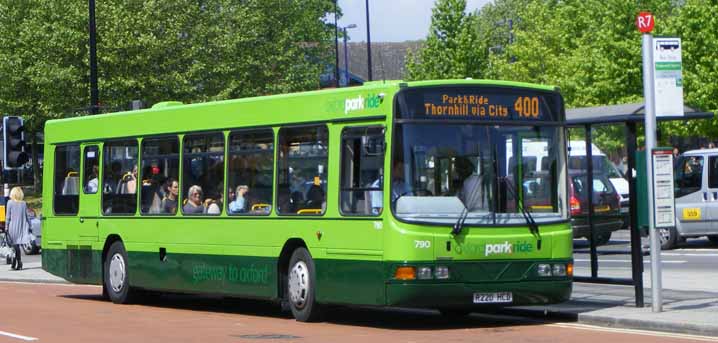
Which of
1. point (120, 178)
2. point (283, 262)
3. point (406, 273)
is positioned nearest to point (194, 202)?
point (120, 178)

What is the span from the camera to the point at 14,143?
96.2ft

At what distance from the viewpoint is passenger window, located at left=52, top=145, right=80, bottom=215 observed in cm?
2242

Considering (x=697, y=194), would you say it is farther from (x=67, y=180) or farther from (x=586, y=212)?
(x=67, y=180)

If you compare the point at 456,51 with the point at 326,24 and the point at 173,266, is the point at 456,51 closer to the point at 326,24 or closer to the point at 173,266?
the point at 326,24

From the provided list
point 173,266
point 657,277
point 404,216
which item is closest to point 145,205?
point 173,266

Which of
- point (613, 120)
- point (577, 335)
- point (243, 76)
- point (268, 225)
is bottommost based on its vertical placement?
point (577, 335)

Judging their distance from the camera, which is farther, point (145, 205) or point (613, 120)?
point (145, 205)

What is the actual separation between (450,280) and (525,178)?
149 centimetres

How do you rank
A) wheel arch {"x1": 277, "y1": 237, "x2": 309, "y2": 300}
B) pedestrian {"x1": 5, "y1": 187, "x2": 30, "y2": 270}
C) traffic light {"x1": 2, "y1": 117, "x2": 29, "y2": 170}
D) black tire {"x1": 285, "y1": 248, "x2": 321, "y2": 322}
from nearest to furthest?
1. black tire {"x1": 285, "y1": 248, "x2": 321, "y2": 322}
2. wheel arch {"x1": 277, "y1": 237, "x2": 309, "y2": 300}
3. traffic light {"x1": 2, "y1": 117, "x2": 29, "y2": 170}
4. pedestrian {"x1": 5, "y1": 187, "x2": 30, "y2": 270}

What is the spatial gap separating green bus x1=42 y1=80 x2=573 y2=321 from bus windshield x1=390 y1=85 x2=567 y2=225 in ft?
0.05

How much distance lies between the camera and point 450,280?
50.5 feet

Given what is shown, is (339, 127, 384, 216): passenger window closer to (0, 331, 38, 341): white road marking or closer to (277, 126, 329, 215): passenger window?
(277, 126, 329, 215): passenger window

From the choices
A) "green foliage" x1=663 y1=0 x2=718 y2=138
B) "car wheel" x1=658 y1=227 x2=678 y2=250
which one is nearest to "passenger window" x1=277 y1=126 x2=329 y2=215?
"car wheel" x1=658 y1=227 x2=678 y2=250

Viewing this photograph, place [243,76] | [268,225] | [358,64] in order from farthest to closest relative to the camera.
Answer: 1. [358,64]
2. [243,76]
3. [268,225]
